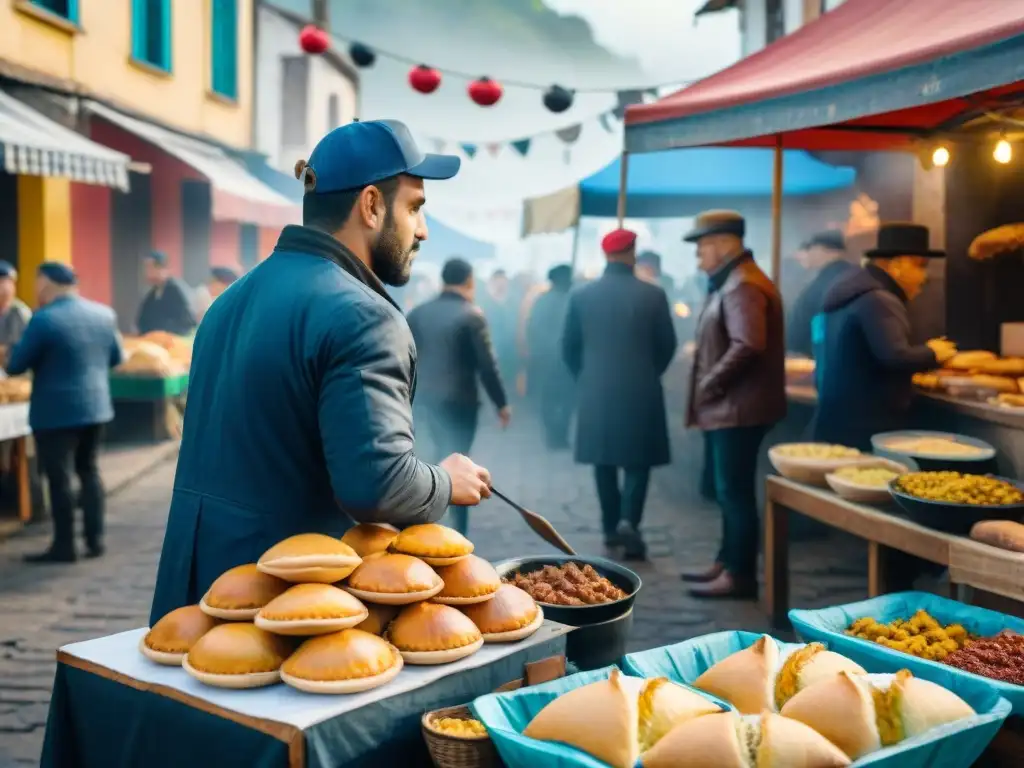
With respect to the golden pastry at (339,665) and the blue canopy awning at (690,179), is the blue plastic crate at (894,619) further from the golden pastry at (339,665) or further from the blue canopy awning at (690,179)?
the blue canopy awning at (690,179)

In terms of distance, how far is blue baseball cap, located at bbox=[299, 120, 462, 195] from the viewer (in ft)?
8.23

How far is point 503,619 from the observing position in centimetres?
233

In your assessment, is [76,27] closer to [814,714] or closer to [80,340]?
[80,340]

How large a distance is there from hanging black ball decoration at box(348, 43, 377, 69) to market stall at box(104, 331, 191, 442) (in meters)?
5.47

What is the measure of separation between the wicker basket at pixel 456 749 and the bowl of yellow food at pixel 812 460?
3811 mm

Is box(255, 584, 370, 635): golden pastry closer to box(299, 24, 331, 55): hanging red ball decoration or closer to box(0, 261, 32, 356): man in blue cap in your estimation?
box(0, 261, 32, 356): man in blue cap

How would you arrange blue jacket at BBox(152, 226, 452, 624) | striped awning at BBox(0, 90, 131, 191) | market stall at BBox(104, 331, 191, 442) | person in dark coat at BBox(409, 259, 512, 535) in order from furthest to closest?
market stall at BBox(104, 331, 191, 442) → striped awning at BBox(0, 90, 131, 191) → person in dark coat at BBox(409, 259, 512, 535) → blue jacket at BBox(152, 226, 452, 624)

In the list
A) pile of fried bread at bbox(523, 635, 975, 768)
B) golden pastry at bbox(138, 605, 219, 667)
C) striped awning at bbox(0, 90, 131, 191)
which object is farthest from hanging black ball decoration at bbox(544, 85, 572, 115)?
golden pastry at bbox(138, 605, 219, 667)

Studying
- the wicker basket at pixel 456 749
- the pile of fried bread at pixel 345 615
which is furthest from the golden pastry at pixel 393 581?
the wicker basket at pixel 456 749

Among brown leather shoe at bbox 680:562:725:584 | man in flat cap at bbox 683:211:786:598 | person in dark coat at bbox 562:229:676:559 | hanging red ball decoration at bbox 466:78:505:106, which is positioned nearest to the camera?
man in flat cap at bbox 683:211:786:598

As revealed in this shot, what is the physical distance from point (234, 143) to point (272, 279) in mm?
18778

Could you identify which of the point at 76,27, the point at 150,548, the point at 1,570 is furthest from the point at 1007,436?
the point at 76,27

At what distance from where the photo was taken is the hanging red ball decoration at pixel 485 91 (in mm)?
13281

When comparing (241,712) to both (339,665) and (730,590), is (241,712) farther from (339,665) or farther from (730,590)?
(730,590)
